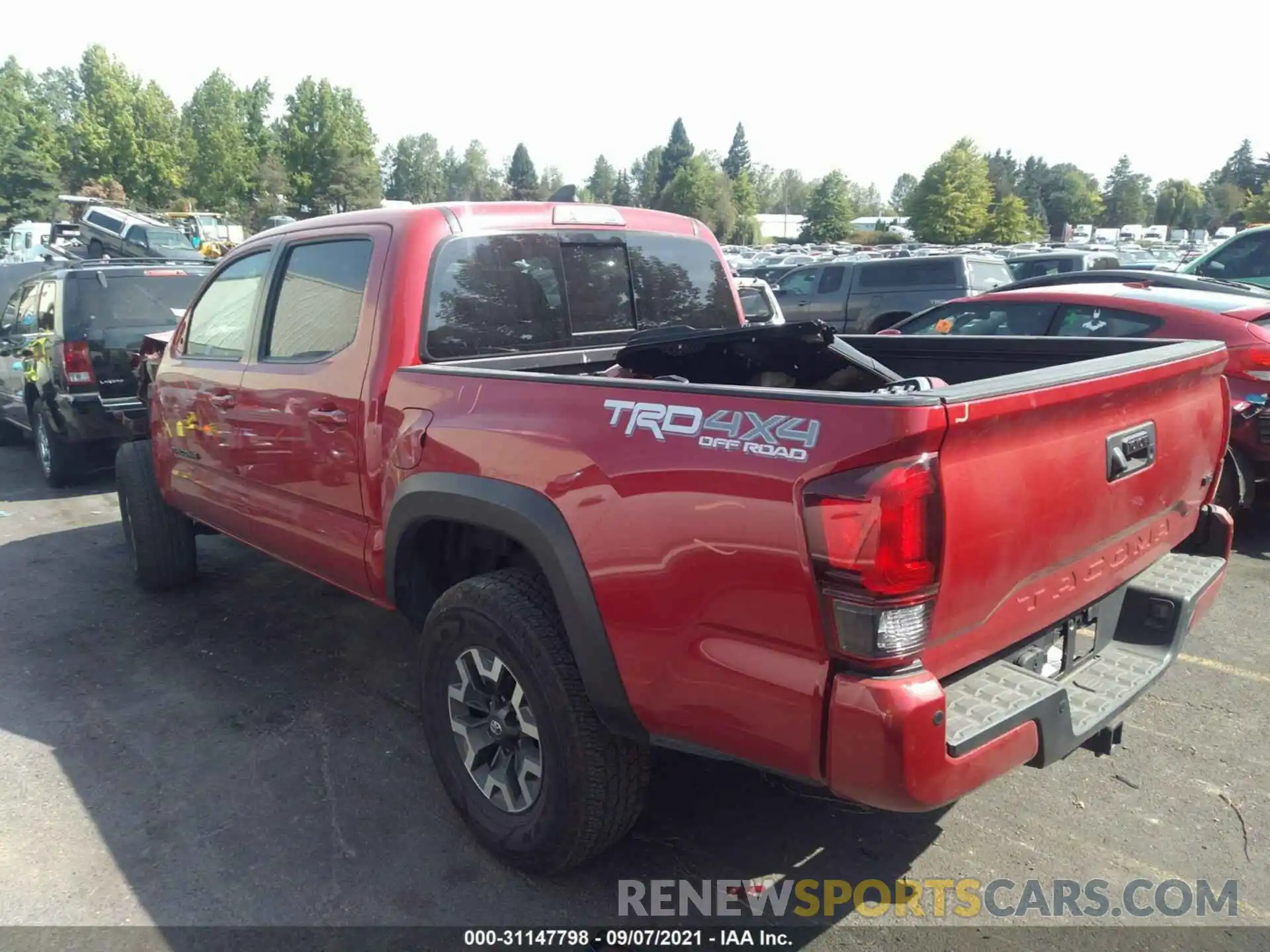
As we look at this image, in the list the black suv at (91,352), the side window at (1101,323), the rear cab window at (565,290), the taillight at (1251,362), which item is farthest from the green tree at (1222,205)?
the rear cab window at (565,290)

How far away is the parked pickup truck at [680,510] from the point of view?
201 centimetres

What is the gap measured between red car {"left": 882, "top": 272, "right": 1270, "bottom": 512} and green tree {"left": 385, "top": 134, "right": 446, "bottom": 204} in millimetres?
87937

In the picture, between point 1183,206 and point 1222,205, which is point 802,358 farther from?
point 1183,206

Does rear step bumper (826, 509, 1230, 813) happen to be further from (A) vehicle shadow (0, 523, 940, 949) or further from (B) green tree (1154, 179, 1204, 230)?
(B) green tree (1154, 179, 1204, 230)

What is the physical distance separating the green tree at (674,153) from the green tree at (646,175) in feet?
3.99

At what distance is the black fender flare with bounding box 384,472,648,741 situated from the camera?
2.48 meters

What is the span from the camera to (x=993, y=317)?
709cm

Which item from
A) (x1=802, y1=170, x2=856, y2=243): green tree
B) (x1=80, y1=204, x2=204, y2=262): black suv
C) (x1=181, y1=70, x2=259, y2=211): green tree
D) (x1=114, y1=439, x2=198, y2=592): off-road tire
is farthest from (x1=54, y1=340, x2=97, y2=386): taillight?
(x1=802, y1=170, x2=856, y2=243): green tree

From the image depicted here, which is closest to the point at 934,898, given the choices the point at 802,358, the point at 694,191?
the point at 802,358

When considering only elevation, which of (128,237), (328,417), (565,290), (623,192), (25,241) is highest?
(623,192)

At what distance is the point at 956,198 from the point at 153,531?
72009mm

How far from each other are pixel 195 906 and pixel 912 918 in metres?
2.12

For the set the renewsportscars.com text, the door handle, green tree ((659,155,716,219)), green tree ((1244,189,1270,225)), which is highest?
green tree ((659,155,716,219))

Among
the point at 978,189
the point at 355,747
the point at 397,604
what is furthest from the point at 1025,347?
the point at 978,189
